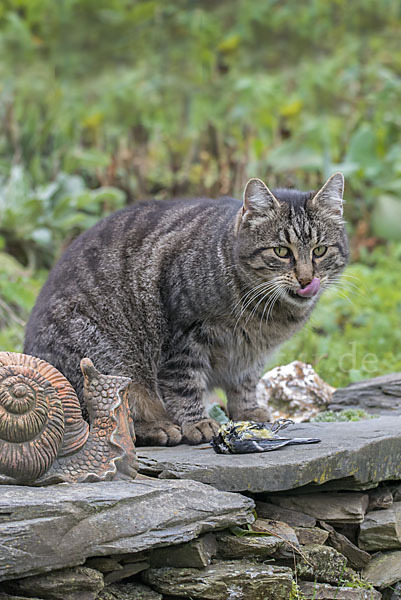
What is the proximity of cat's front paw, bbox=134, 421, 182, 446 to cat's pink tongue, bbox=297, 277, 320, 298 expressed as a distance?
2.71ft

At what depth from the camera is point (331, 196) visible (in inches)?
144

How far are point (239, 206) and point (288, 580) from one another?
1896mm

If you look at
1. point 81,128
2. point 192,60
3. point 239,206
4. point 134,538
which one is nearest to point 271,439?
point 134,538

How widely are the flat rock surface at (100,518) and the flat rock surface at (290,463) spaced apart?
96 mm

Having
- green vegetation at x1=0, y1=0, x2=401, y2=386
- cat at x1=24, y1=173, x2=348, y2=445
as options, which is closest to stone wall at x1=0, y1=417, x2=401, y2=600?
cat at x1=24, y1=173, x2=348, y2=445

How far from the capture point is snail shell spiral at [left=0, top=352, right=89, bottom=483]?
2.57 meters

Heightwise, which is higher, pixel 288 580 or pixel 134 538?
pixel 134 538

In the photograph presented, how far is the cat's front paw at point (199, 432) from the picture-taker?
345 cm

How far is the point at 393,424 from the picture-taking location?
3764 mm

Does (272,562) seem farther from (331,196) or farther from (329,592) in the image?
(331,196)

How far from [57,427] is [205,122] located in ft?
25.7

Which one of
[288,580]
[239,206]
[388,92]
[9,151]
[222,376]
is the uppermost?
[388,92]

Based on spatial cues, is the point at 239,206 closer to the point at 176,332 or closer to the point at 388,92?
the point at 176,332

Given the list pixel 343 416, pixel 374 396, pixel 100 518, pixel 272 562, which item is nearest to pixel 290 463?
pixel 272 562
